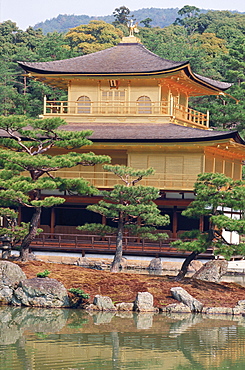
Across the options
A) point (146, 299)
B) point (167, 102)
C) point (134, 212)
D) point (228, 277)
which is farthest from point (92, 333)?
point (167, 102)

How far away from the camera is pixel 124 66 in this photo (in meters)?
38.1

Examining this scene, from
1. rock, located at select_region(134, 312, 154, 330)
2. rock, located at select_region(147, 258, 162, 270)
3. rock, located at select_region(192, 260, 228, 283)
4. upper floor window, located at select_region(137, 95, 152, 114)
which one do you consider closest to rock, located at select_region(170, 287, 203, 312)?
rock, located at select_region(134, 312, 154, 330)

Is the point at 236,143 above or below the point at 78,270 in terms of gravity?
above

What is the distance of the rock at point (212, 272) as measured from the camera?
27.4 m

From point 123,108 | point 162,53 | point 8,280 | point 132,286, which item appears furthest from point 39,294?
point 162,53

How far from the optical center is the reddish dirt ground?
2378 cm

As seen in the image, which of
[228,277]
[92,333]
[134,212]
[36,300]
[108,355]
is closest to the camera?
[108,355]

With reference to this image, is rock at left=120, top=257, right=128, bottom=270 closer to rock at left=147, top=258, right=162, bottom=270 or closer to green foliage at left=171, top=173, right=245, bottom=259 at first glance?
rock at left=147, top=258, right=162, bottom=270

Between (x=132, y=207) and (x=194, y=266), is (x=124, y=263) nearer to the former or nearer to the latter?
(x=194, y=266)

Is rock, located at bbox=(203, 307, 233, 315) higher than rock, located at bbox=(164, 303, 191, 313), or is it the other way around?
rock, located at bbox=(164, 303, 191, 313)

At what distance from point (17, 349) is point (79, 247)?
16.4 m

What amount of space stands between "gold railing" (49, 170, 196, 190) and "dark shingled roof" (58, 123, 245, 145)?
1.96m

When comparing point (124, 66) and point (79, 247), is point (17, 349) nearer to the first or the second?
point (79, 247)

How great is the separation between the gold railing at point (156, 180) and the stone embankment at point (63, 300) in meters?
11.3
